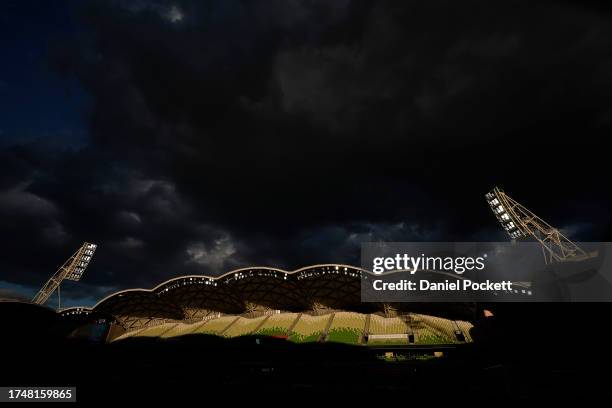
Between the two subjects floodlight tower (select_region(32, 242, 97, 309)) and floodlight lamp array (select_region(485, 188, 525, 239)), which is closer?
floodlight lamp array (select_region(485, 188, 525, 239))

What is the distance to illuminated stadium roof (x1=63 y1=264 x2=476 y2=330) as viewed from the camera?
43.3 meters

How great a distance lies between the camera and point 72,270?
199 ft

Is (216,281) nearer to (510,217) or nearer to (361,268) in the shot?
(361,268)

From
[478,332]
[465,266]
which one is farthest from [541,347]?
[465,266]

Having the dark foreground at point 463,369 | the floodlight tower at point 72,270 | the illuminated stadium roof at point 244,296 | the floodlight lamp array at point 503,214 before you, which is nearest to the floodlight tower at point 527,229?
the floodlight lamp array at point 503,214

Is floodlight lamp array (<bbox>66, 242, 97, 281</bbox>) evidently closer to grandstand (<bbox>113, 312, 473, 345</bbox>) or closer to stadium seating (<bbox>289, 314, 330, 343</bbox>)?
grandstand (<bbox>113, 312, 473, 345</bbox>)

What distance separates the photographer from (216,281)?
46625mm

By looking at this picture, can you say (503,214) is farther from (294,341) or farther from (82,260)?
(82,260)

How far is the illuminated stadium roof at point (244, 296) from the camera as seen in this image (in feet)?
142

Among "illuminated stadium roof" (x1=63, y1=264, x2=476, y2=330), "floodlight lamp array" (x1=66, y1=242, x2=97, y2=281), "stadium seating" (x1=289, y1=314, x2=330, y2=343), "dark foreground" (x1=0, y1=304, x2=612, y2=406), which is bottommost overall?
"dark foreground" (x1=0, y1=304, x2=612, y2=406)

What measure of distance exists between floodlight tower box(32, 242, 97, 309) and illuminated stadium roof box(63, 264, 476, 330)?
7.78 meters

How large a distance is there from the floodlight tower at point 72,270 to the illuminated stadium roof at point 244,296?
25.5ft

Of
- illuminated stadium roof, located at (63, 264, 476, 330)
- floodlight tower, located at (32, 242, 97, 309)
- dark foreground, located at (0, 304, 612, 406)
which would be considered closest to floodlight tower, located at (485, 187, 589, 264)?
illuminated stadium roof, located at (63, 264, 476, 330)

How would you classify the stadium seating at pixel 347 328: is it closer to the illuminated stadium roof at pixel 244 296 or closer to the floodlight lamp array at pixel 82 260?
the illuminated stadium roof at pixel 244 296
